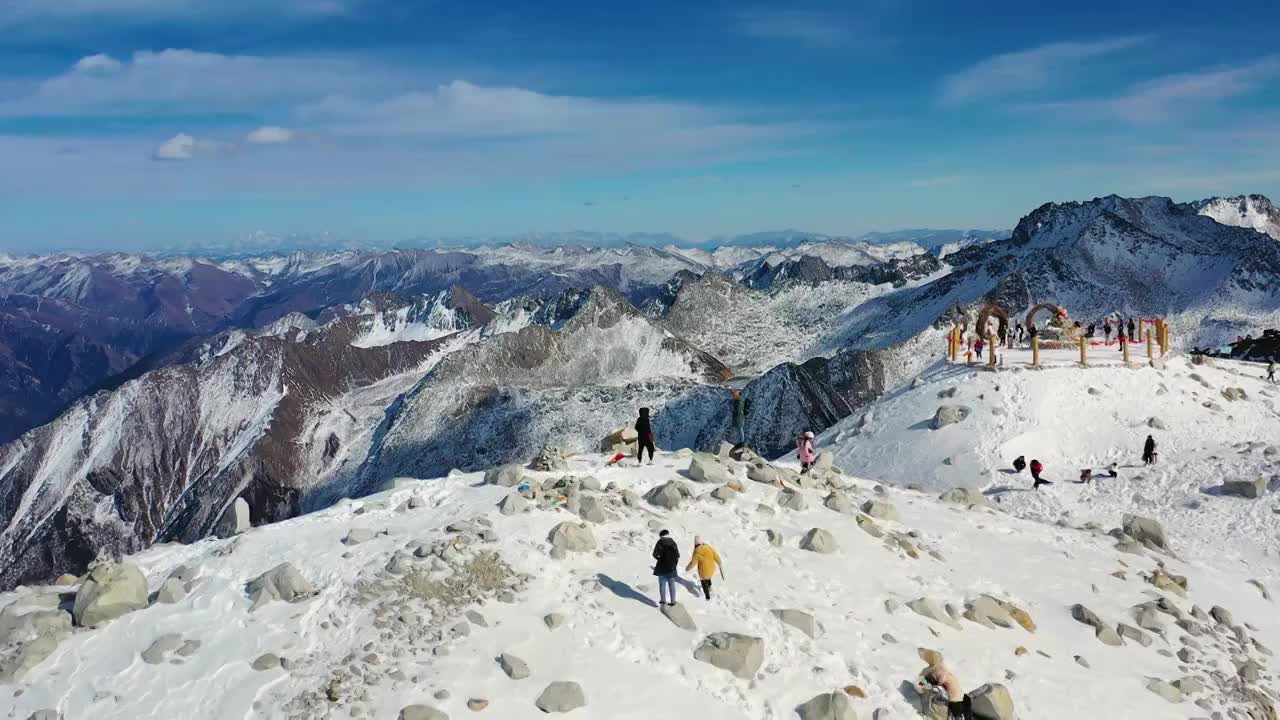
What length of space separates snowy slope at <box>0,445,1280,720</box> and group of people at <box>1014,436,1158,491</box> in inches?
394

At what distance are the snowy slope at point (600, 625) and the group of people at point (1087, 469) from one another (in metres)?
10.0

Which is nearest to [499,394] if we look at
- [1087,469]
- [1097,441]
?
[1097,441]

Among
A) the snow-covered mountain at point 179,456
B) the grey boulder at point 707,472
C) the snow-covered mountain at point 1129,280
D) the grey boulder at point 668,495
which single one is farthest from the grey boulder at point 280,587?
the snow-covered mountain at point 1129,280

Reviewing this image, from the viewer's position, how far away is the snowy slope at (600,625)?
50.1 feet

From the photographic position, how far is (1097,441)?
40.1 meters

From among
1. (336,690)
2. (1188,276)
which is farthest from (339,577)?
(1188,276)

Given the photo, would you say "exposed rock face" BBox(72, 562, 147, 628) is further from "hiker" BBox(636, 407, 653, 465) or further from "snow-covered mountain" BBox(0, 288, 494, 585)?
"snow-covered mountain" BBox(0, 288, 494, 585)

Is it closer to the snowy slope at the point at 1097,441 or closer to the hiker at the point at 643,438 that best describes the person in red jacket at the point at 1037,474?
the snowy slope at the point at 1097,441

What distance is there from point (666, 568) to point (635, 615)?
1.34 metres

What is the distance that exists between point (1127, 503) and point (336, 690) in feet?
114

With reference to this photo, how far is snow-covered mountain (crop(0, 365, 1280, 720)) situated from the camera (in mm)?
15438

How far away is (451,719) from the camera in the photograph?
46.2 ft

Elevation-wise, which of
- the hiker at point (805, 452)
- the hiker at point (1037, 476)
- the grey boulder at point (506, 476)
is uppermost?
the grey boulder at point (506, 476)

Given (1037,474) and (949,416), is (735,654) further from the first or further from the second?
(949,416)
